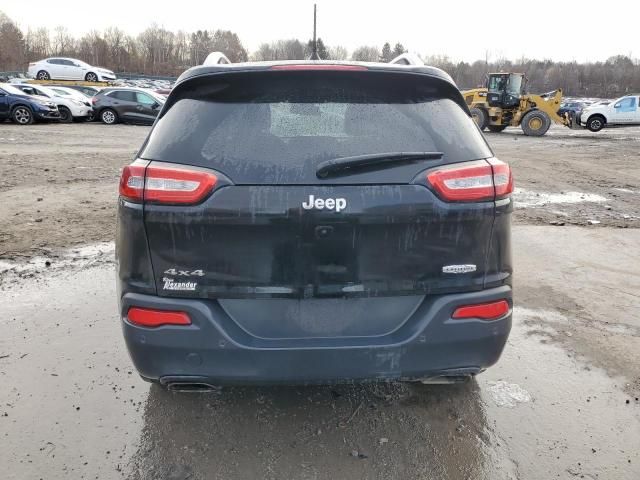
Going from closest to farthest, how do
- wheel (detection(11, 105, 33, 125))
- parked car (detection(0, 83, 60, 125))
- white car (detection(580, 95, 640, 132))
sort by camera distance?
parked car (detection(0, 83, 60, 125)) → wheel (detection(11, 105, 33, 125)) → white car (detection(580, 95, 640, 132))

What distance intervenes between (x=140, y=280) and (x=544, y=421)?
224 cm

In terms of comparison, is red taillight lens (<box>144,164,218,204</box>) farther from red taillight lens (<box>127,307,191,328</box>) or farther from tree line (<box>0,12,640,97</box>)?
tree line (<box>0,12,640,97</box>)

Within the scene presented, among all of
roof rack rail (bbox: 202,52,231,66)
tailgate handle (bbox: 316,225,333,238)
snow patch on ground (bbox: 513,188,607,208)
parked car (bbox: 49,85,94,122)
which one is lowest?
snow patch on ground (bbox: 513,188,607,208)

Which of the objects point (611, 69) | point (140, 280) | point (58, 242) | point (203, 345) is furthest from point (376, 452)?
point (611, 69)

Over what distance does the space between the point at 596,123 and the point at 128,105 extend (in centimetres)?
2300

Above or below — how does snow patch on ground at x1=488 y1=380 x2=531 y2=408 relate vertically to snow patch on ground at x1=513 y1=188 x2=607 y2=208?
below

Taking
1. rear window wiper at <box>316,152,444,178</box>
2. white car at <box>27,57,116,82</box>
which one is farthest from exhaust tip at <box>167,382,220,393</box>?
white car at <box>27,57,116,82</box>

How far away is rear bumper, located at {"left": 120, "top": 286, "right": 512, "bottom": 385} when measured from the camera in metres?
2.06

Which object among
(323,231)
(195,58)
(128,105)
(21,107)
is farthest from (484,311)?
(195,58)

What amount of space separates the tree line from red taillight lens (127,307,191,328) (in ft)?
267

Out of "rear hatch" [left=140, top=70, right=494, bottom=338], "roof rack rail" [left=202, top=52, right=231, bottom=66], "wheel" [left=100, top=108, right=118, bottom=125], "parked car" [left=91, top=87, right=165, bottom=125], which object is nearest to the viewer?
"rear hatch" [left=140, top=70, right=494, bottom=338]

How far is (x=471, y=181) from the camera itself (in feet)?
6.81

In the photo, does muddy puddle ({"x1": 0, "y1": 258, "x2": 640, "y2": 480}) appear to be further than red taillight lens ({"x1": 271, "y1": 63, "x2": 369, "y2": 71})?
Yes

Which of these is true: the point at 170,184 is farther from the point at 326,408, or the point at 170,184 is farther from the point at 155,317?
the point at 326,408
